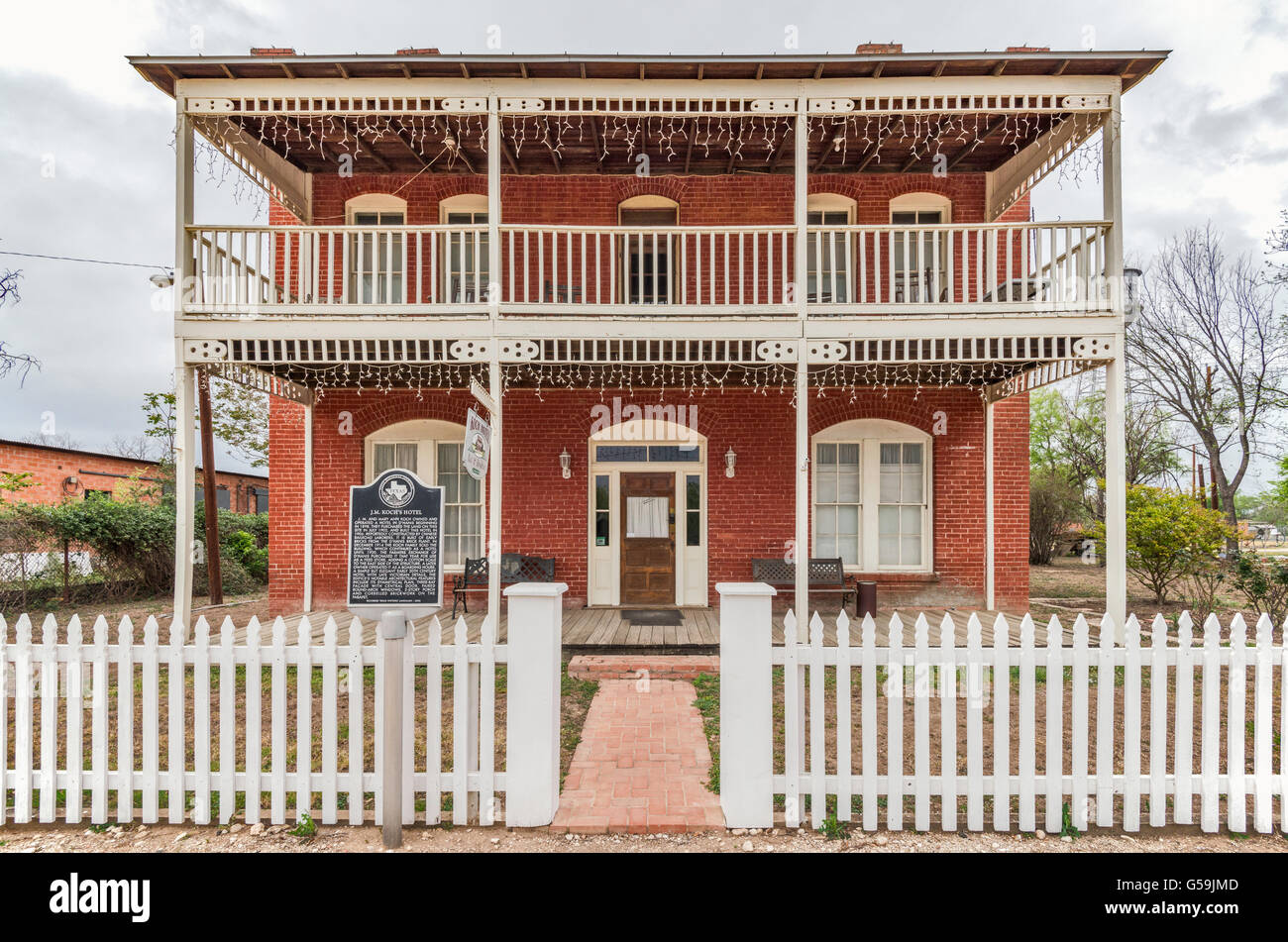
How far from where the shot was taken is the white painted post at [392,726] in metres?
3.31

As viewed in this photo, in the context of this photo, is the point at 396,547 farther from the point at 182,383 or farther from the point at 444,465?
the point at 444,465

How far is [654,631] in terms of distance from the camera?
25.4 feet

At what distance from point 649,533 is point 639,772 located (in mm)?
5539

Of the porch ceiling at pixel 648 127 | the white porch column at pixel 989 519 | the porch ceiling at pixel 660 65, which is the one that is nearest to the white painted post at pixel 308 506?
the porch ceiling at pixel 648 127

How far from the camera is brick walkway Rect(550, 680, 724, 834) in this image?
3547mm

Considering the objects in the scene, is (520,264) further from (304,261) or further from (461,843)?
(461,843)

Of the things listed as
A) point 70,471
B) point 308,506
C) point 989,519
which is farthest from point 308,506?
point 70,471

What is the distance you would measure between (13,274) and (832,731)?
30.7 ft

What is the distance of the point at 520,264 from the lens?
9453mm

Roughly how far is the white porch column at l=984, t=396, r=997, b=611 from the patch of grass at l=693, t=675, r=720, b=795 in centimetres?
491

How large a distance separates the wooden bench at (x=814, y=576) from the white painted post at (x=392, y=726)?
21.0 ft

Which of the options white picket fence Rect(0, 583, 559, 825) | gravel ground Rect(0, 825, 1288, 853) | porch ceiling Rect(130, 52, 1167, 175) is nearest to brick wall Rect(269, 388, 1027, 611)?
porch ceiling Rect(130, 52, 1167, 175)

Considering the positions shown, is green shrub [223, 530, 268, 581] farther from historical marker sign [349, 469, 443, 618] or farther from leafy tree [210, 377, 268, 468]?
historical marker sign [349, 469, 443, 618]

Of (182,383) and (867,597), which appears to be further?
(867,597)
